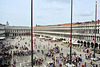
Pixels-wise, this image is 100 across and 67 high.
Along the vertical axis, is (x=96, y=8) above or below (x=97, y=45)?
above

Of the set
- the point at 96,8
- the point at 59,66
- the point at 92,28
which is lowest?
the point at 59,66

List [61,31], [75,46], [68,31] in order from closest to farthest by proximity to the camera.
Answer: [75,46], [68,31], [61,31]

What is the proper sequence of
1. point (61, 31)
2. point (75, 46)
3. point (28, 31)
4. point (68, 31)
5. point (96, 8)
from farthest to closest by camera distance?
point (28, 31)
point (61, 31)
point (68, 31)
point (75, 46)
point (96, 8)

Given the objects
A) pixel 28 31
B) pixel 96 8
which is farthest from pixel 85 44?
pixel 28 31

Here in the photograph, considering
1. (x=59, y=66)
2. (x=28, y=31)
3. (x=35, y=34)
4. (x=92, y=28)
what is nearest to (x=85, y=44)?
(x=92, y=28)

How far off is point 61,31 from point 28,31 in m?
56.8

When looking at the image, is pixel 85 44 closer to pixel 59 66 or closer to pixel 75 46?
Answer: pixel 75 46

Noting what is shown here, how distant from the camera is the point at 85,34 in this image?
34.4m

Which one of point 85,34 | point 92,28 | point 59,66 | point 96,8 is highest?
point 96,8

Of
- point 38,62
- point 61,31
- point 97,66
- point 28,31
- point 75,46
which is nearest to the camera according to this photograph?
point 97,66

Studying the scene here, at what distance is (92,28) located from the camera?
31781 millimetres

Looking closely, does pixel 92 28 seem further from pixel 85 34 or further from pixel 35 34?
pixel 35 34

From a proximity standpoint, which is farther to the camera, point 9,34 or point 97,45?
point 9,34

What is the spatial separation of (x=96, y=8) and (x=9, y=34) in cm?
8697
